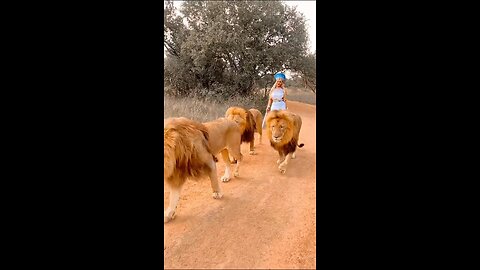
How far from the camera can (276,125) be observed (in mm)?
2150

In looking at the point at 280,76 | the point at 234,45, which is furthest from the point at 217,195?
the point at 234,45

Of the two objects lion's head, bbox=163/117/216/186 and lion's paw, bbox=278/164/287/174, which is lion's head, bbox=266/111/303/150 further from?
lion's head, bbox=163/117/216/186

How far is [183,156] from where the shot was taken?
138 centimetres

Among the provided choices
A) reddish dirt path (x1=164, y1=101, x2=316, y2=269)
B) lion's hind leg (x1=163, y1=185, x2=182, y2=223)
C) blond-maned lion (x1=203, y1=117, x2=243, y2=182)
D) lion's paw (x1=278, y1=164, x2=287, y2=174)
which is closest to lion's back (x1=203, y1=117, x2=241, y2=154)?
blond-maned lion (x1=203, y1=117, x2=243, y2=182)

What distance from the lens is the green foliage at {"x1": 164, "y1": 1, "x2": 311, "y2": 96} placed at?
1478 mm

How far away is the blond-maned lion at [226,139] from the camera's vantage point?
5.67 ft

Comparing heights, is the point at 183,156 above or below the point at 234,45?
below

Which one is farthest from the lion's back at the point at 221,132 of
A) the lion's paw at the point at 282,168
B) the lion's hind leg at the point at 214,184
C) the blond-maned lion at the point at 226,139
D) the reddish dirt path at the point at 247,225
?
the lion's paw at the point at 282,168

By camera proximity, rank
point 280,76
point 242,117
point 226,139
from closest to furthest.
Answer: point 280,76 → point 226,139 → point 242,117

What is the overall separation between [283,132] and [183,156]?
1122 millimetres

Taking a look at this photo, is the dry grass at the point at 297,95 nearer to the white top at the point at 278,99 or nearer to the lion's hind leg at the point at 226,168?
the white top at the point at 278,99

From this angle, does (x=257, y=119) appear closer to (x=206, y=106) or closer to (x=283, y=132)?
(x=283, y=132)

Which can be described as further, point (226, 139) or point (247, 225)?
point (226, 139)

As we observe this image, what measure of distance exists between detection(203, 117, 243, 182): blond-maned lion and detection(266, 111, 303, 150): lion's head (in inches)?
13.8
